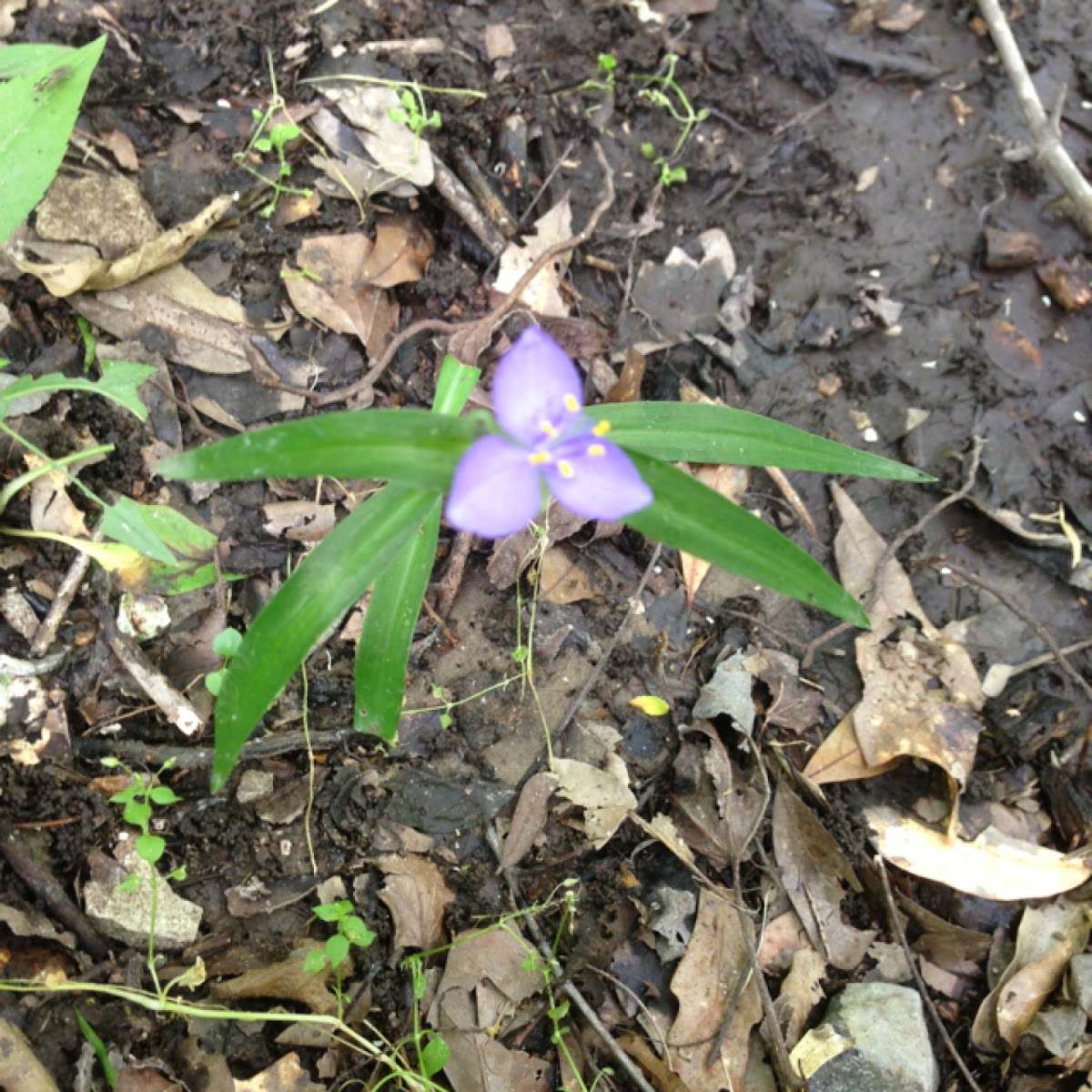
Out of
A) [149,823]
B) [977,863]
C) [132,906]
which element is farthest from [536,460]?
[977,863]

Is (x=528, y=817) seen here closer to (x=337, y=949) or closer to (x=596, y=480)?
(x=337, y=949)

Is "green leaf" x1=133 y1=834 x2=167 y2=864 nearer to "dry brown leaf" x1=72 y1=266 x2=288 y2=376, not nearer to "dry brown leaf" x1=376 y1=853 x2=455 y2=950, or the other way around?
"dry brown leaf" x1=376 y1=853 x2=455 y2=950

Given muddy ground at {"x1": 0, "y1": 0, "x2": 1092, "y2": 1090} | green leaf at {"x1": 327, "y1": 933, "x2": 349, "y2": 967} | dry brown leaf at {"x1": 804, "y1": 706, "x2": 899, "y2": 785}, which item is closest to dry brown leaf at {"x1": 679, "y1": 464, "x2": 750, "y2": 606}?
muddy ground at {"x1": 0, "y1": 0, "x2": 1092, "y2": 1090}

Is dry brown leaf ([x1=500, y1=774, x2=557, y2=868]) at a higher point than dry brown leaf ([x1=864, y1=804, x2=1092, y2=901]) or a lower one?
higher

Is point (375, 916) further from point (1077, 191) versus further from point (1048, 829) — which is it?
point (1077, 191)

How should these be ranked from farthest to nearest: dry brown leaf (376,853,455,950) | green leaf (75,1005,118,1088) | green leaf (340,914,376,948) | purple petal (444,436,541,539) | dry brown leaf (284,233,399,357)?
dry brown leaf (284,233,399,357) → dry brown leaf (376,853,455,950) → green leaf (340,914,376,948) → green leaf (75,1005,118,1088) → purple petal (444,436,541,539)

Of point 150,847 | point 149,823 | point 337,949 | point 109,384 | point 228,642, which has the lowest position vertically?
point 337,949

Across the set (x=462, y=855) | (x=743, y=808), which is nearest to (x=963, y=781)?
(x=743, y=808)

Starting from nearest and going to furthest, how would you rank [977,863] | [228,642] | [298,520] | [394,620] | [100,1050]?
[100,1050]
[394,620]
[228,642]
[298,520]
[977,863]
